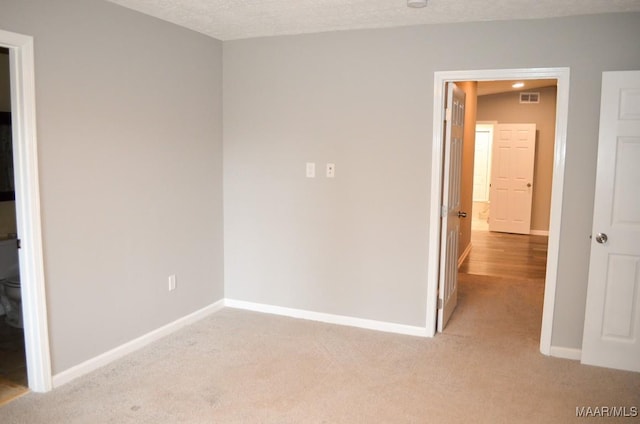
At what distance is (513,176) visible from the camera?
8.85m

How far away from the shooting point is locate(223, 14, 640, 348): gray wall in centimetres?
329

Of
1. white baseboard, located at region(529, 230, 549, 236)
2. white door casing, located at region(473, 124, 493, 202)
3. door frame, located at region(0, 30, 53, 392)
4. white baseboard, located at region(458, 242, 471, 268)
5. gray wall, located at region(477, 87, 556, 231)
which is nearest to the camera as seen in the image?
door frame, located at region(0, 30, 53, 392)

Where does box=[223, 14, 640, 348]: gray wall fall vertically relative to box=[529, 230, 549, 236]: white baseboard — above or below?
above

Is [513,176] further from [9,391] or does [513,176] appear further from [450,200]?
[9,391]

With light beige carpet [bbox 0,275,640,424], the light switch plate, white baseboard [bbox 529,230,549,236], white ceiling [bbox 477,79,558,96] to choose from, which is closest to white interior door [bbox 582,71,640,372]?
light beige carpet [bbox 0,275,640,424]

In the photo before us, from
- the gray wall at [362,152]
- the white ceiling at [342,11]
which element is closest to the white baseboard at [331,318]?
the gray wall at [362,152]

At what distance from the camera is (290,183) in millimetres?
4156

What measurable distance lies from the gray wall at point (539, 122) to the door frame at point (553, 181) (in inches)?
227

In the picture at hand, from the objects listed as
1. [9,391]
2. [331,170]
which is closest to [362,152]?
[331,170]

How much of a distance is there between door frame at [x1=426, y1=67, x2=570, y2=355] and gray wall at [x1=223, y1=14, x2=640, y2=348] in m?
0.05

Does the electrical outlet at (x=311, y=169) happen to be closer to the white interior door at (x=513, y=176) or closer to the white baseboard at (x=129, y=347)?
the white baseboard at (x=129, y=347)

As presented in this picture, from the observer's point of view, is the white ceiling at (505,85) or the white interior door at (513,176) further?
the white interior door at (513,176)

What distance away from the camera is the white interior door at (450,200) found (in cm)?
373

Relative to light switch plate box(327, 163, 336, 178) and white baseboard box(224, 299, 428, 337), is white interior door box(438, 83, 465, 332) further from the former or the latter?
light switch plate box(327, 163, 336, 178)
